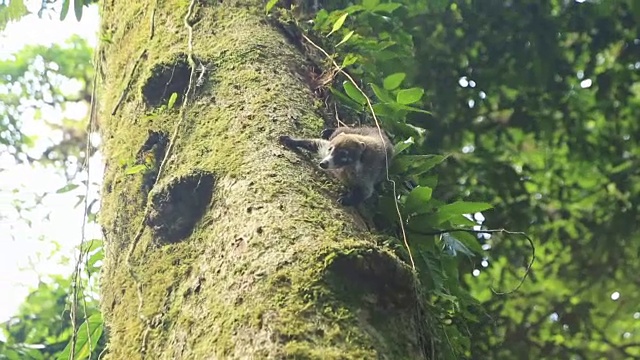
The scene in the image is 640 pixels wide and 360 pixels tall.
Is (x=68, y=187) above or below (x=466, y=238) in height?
above

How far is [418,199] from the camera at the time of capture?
2203mm

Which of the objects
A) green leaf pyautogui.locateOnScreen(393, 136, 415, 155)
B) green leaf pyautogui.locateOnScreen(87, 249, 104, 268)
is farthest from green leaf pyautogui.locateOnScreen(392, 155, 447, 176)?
green leaf pyautogui.locateOnScreen(87, 249, 104, 268)

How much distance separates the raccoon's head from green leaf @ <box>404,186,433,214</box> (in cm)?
21

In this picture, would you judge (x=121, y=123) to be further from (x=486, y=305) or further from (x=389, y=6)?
(x=486, y=305)

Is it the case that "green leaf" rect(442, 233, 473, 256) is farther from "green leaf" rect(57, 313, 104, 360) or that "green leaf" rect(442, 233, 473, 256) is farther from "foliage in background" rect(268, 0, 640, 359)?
"green leaf" rect(57, 313, 104, 360)

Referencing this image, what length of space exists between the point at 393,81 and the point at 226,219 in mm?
1177

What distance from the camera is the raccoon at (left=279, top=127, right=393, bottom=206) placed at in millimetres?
1958

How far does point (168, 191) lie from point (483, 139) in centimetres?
216

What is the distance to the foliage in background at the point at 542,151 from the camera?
3.49 meters

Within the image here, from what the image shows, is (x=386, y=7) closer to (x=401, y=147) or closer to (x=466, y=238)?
(x=401, y=147)

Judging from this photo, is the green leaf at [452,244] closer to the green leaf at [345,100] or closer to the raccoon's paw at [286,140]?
the green leaf at [345,100]

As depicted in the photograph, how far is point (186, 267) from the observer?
166 cm

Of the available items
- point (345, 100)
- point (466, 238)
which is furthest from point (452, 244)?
point (345, 100)

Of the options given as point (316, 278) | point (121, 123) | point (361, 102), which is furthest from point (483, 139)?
point (316, 278)
